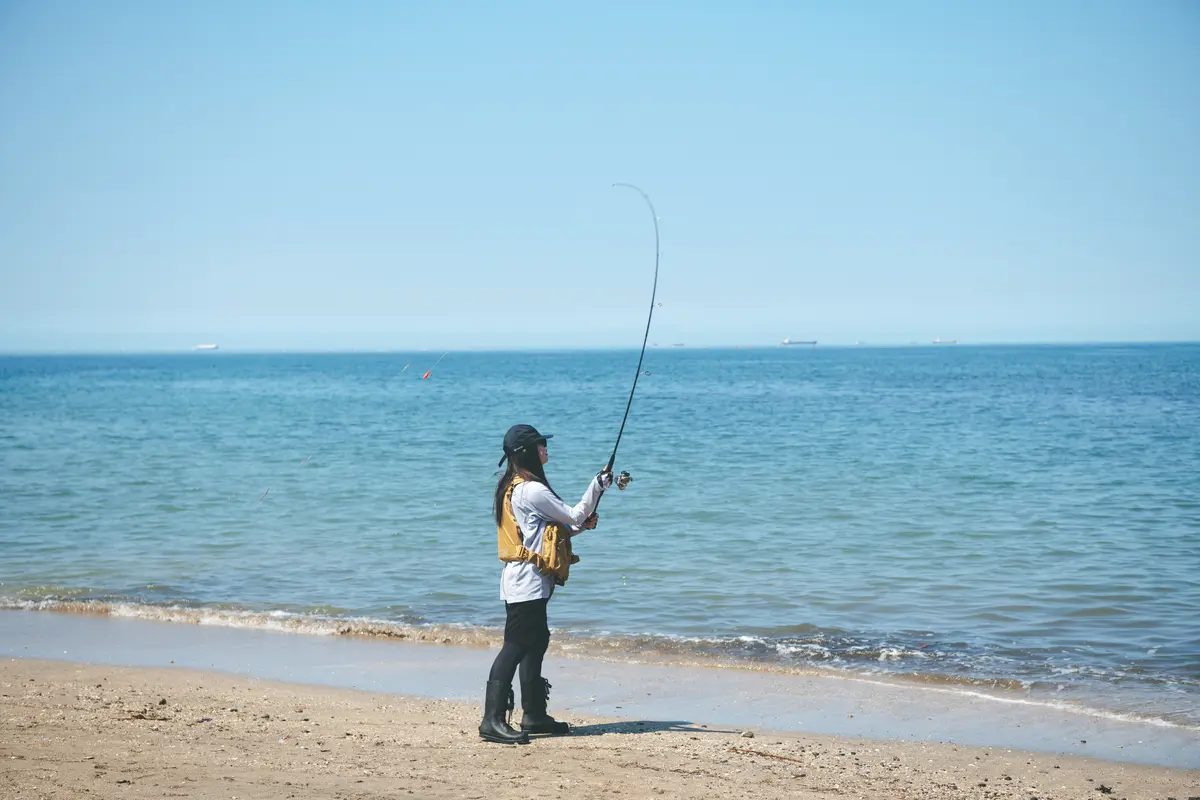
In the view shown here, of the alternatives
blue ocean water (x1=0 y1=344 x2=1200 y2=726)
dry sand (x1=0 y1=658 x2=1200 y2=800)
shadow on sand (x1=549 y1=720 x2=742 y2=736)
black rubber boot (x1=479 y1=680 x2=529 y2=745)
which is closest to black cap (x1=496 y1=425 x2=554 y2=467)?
black rubber boot (x1=479 y1=680 x2=529 y2=745)

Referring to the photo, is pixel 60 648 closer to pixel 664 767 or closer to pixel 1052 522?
pixel 664 767

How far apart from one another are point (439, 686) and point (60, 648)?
3170mm

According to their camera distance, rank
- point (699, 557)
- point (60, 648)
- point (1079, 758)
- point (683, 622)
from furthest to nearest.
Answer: point (699, 557) < point (683, 622) < point (60, 648) < point (1079, 758)

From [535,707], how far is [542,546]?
896 mm

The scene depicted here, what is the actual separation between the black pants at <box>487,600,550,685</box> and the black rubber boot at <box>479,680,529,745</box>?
5 centimetres

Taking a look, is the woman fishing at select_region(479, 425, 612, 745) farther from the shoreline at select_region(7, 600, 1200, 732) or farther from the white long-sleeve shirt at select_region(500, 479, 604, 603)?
the shoreline at select_region(7, 600, 1200, 732)

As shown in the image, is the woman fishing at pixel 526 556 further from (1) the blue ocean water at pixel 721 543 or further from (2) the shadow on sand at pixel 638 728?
(1) the blue ocean water at pixel 721 543

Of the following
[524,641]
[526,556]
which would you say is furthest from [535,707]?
[526,556]

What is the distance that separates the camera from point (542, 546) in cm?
531

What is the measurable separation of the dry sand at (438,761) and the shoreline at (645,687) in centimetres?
34

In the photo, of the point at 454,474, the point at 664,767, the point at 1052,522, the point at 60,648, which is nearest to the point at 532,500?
the point at 664,767

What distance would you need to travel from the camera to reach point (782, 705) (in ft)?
21.7

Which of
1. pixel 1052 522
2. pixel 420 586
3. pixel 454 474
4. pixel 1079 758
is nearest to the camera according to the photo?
pixel 1079 758

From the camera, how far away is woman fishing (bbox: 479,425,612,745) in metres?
5.25
